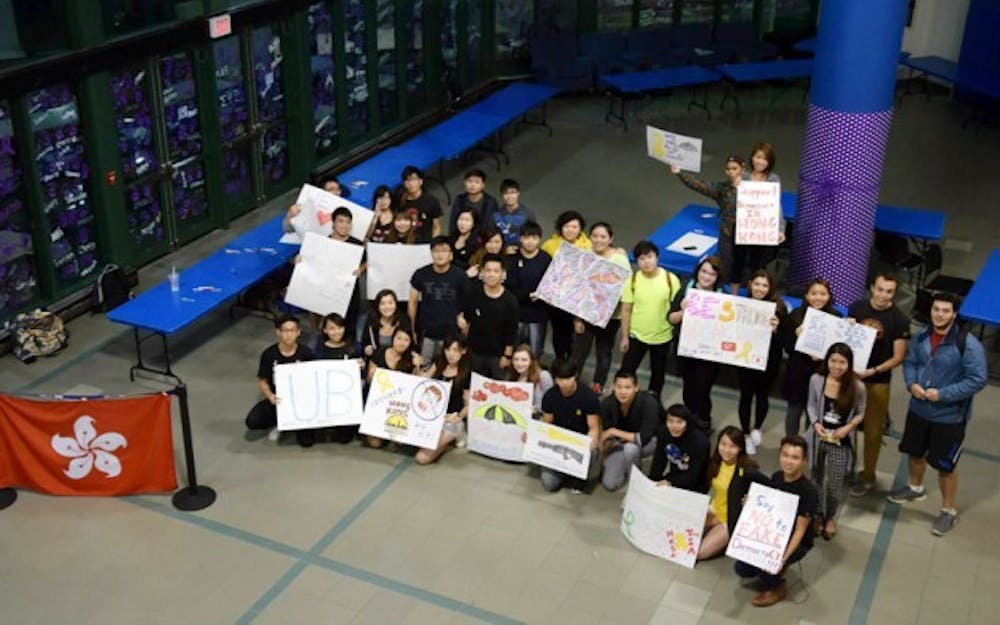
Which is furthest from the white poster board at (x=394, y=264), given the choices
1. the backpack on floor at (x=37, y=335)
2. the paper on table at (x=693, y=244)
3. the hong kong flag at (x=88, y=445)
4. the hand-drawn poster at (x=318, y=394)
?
the backpack on floor at (x=37, y=335)

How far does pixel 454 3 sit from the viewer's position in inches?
766

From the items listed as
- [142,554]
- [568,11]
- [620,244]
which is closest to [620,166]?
[620,244]

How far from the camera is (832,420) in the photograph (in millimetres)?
8977

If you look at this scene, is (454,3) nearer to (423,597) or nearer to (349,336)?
(349,336)

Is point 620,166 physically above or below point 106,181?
below

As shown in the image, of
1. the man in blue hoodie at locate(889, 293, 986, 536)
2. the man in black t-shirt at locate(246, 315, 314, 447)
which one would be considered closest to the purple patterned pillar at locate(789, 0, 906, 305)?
the man in blue hoodie at locate(889, 293, 986, 536)

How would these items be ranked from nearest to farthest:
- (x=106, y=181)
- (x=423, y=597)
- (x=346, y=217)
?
(x=423, y=597), (x=346, y=217), (x=106, y=181)

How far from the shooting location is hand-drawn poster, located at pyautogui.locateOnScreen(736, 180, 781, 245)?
1125cm

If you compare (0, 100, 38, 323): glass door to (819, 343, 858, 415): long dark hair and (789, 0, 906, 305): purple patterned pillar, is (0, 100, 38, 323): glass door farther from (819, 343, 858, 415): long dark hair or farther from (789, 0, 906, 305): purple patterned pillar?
(819, 343, 858, 415): long dark hair

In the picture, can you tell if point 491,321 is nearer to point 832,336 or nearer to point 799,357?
point 799,357

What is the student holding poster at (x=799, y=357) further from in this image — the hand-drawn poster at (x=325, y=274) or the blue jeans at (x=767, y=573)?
the hand-drawn poster at (x=325, y=274)

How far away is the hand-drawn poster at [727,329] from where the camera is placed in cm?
986

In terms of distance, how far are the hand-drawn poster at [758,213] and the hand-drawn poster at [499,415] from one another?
10.0 ft

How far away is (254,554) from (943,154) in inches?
533
